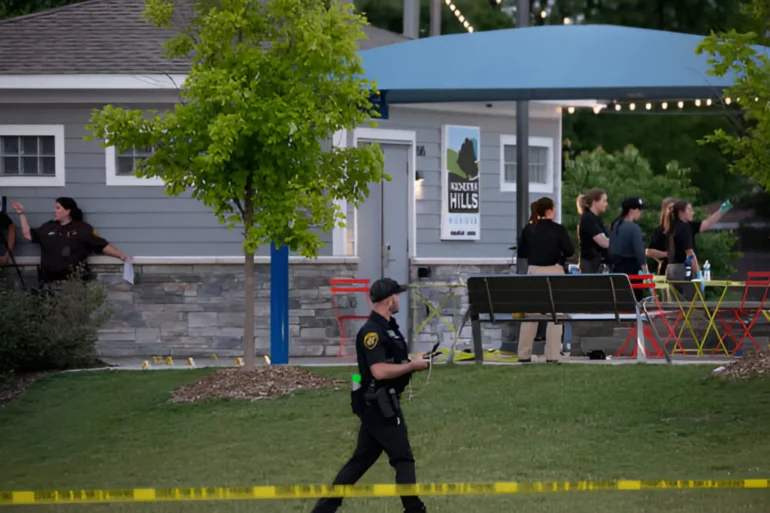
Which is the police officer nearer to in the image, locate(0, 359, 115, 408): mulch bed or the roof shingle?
locate(0, 359, 115, 408): mulch bed

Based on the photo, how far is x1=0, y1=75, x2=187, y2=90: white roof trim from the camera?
19359 millimetres

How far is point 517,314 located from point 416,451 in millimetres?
4232

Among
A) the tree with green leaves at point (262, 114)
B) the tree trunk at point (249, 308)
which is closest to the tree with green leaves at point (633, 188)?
the tree trunk at point (249, 308)

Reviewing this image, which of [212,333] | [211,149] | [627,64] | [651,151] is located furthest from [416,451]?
[651,151]

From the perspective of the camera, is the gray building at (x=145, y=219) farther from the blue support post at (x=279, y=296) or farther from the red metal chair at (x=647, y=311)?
the red metal chair at (x=647, y=311)

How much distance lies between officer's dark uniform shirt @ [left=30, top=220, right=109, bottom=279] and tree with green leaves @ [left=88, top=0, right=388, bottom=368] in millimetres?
4267

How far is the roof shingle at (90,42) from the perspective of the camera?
19.8m

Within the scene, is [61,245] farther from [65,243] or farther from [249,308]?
[249,308]

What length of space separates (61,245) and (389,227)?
4.41 meters

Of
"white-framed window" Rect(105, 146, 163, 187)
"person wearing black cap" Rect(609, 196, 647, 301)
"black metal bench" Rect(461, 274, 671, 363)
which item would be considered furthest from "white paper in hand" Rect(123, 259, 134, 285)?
"person wearing black cap" Rect(609, 196, 647, 301)

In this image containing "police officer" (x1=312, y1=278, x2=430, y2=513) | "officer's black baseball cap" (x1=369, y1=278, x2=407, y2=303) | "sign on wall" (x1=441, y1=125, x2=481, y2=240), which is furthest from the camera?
"sign on wall" (x1=441, y1=125, x2=481, y2=240)

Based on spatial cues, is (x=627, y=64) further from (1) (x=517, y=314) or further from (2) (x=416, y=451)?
(2) (x=416, y=451)

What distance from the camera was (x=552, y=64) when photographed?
1606 cm

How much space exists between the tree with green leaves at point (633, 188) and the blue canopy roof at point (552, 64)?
1549cm
